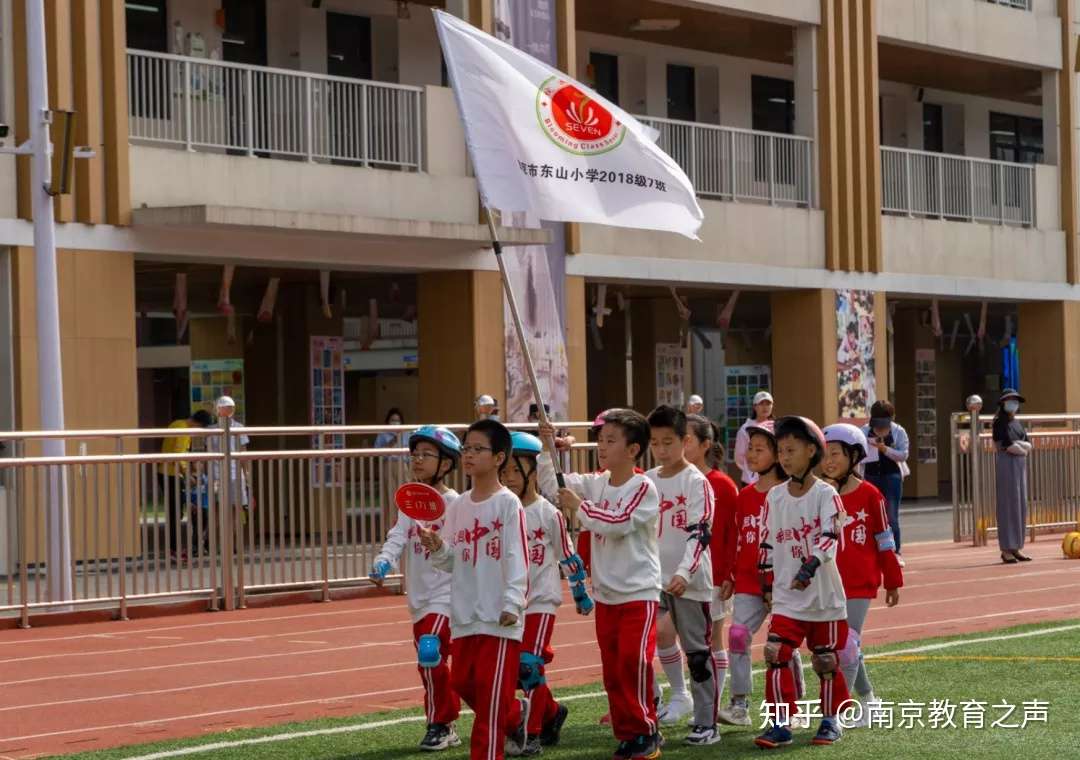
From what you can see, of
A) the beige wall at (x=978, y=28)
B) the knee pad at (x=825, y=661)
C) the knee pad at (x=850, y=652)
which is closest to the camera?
the knee pad at (x=825, y=661)

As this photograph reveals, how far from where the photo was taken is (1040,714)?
34.7ft

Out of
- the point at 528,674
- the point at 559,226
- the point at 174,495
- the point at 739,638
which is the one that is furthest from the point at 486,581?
the point at 559,226

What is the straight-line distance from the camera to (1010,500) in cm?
2314

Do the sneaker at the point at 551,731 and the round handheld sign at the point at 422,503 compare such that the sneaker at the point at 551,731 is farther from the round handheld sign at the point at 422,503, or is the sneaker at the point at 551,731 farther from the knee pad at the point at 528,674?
the round handheld sign at the point at 422,503

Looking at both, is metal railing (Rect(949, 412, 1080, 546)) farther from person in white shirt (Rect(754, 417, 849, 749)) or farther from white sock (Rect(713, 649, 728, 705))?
person in white shirt (Rect(754, 417, 849, 749))

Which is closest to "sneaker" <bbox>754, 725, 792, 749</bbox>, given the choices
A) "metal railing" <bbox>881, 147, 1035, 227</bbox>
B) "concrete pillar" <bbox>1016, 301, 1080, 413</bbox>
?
"metal railing" <bbox>881, 147, 1035, 227</bbox>

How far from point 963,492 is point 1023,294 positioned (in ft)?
34.9

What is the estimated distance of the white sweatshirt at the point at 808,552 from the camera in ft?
32.3

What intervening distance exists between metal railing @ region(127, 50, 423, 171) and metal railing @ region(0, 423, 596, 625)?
189 inches

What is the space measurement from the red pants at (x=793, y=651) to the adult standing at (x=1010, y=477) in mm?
13158

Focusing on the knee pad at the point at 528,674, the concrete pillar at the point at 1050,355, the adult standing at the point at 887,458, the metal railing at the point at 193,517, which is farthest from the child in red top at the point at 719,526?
the concrete pillar at the point at 1050,355

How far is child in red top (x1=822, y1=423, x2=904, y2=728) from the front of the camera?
10484 mm

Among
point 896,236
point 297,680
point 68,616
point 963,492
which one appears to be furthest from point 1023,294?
point 297,680

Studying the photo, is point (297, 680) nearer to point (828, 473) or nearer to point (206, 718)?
point (206, 718)
